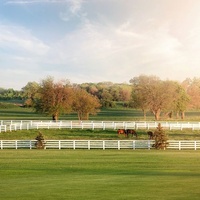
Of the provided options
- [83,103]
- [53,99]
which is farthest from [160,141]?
[83,103]

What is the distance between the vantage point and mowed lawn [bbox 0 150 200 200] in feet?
53.6

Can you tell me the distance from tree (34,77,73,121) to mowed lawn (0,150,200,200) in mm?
42466

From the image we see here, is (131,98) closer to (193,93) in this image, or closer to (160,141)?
(193,93)

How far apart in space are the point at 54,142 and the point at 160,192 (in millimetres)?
31066

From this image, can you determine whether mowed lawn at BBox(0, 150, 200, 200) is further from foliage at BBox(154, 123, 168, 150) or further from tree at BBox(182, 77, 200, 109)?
tree at BBox(182, 77, 200, 109)

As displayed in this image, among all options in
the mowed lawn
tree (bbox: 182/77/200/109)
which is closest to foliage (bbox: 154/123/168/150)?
the mowed lawn

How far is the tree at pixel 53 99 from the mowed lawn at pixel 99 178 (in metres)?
42.5

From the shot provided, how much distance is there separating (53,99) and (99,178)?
5615 cm

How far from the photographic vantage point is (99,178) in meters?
21.8

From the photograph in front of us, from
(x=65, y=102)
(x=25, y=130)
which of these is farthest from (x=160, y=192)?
(x=65, y=102)

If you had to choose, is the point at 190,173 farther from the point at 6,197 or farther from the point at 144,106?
the point at 144,106

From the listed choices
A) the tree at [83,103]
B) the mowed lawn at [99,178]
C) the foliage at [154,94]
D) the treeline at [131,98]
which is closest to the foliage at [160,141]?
the mowed lawn at [99,178]

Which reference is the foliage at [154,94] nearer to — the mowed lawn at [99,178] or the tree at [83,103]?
the tree at [83,103]

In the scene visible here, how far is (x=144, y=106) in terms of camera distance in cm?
9119
